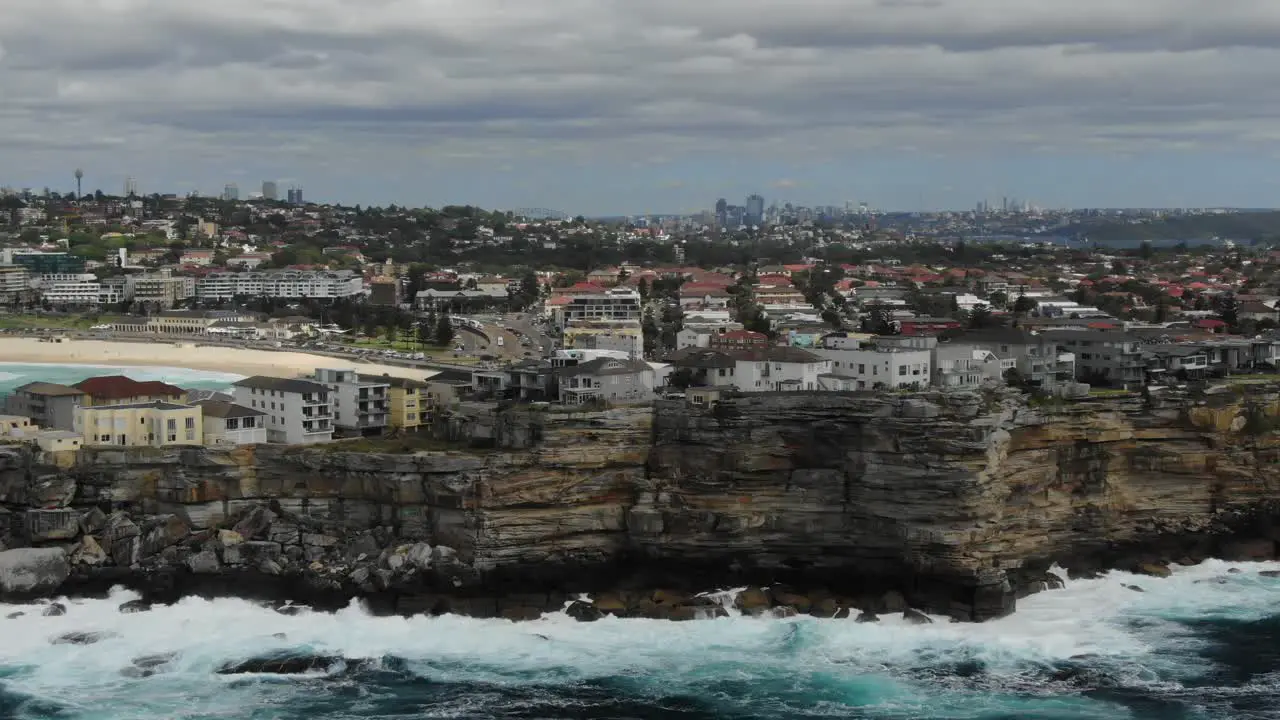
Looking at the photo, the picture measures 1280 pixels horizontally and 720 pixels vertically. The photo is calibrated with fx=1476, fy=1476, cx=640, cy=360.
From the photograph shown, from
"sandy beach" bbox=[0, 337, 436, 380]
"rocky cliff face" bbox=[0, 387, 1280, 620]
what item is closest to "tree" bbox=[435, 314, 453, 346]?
"sandy beach" bbox=[0, 337, 436, 380]

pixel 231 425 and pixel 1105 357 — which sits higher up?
pixel 1105 357

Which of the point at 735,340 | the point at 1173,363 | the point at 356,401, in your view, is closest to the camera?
the point at 356,401

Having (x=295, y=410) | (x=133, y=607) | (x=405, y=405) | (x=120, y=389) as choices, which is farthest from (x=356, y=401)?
(x=133, y=607)

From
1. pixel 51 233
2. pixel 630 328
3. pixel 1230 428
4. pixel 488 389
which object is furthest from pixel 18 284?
pixel 1230 428

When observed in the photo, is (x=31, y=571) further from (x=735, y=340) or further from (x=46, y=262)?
(x=46, y=262)

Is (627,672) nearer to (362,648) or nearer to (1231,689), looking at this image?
(362,648)

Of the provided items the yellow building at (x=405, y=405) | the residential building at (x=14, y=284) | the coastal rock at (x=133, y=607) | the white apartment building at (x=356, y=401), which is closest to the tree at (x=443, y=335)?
the yellow building at (x=405, y=405)

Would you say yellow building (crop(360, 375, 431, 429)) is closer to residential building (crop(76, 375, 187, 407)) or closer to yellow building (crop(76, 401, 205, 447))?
yellow building (crop(76, 401, 205, 447))
